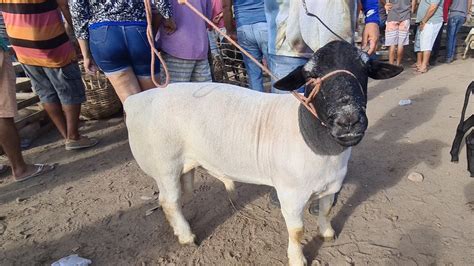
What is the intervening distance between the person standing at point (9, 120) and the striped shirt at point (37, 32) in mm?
329

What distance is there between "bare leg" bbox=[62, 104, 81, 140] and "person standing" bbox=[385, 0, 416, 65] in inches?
284

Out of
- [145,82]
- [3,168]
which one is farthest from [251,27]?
[3,168]

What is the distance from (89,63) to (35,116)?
2.46 metres

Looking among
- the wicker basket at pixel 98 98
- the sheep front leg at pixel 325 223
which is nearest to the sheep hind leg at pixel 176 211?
the sheep front leg at pixel 325 223

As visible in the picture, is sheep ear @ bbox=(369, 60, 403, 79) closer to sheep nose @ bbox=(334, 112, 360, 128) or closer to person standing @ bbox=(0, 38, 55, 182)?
sheep nose @ bbox=(334, 112, 360, 128)

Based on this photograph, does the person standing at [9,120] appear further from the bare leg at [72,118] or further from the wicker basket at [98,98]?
the wicker basket at [98,98]

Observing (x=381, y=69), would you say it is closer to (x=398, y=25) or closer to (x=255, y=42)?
(x=255, y=42)

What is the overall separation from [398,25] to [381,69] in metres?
7.29

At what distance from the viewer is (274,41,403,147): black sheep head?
6.30ft

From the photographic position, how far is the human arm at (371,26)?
2.66 m

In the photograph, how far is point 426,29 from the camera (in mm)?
8172

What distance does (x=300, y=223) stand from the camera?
2.55m

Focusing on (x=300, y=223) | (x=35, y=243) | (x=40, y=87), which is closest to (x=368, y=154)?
(x=300, y=223)

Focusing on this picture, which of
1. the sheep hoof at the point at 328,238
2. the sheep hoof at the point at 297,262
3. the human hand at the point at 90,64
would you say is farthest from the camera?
the human hand at the point at 90,64
